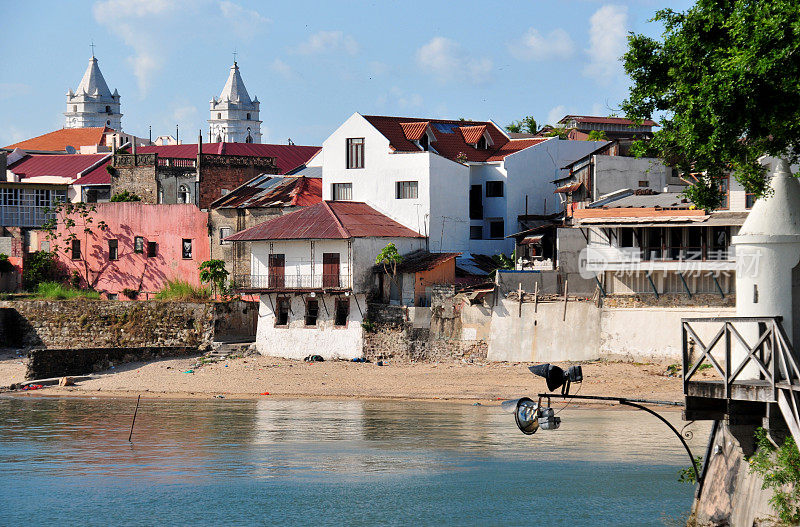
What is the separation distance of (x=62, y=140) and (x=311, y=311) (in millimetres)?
60066

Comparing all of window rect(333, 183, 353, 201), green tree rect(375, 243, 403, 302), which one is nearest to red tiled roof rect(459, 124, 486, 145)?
window rect(333, 183, 353, 201)

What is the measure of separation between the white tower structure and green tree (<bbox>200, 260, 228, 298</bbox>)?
37806mm

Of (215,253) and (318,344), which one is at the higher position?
(215,253)

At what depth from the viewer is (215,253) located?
5419cm

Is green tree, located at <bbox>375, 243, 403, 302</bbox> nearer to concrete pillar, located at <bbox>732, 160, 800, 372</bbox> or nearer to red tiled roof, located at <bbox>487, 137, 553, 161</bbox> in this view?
red tiled roof, located at <bbox>487, 137, 553, 161</bbox>

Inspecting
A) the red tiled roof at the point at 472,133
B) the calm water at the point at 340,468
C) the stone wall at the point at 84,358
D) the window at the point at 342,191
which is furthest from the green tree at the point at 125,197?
the calm water at the point at 340,468

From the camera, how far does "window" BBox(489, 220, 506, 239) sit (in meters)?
51.5

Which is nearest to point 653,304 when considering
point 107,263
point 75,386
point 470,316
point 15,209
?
point 470,316

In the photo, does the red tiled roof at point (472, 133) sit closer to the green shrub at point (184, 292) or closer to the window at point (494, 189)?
the window at point (494, 189)

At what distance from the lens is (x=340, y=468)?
89.0ft

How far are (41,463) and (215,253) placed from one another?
1030 inches

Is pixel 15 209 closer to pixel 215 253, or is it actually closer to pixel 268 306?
pixel 215 253

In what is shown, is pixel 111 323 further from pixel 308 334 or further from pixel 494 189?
pixel 494 189

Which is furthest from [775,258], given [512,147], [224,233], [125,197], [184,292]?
[125,197]
